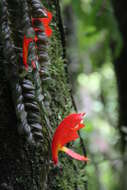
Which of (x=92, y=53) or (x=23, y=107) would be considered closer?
(x=23, y=107)

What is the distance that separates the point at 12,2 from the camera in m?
0.69

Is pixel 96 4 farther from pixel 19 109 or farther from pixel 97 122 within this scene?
pixel 97 122

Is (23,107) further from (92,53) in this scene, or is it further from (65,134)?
(92,53)

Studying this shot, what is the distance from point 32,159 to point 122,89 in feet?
6.38

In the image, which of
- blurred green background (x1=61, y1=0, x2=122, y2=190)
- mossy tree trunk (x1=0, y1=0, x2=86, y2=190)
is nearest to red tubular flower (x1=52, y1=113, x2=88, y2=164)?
mossy tree trunk (x1=0, y1=0, x2=86, y2=190)

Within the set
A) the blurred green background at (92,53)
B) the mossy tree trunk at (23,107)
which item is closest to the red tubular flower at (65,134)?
the mossy tree trunk at (23,107)

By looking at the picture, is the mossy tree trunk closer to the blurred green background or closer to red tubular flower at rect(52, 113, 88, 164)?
red tubular flower at rect(52, 113, 88, 164)

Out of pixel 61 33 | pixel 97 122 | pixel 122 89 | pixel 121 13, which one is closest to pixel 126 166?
pixel 122 89

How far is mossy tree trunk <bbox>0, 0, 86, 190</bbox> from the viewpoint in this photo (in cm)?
65

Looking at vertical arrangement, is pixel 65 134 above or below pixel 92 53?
below

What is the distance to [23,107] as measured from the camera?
0.65m

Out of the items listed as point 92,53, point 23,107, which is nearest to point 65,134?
point 23,107

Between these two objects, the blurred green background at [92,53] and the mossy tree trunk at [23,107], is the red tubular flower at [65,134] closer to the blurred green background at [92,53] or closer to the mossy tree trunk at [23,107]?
the mossy tree trunk at [23,107]

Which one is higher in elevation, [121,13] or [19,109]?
[121,13]
